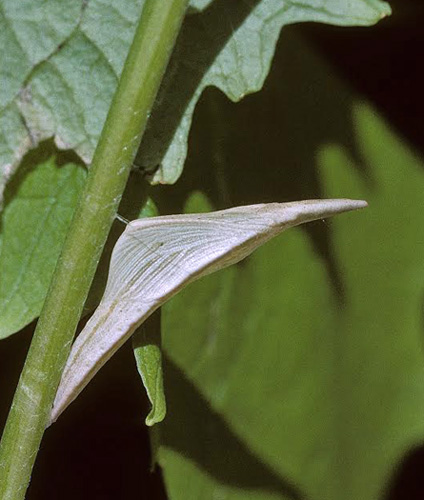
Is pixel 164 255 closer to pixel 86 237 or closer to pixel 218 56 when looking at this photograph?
pixel 86 237

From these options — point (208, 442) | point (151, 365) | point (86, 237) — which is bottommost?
point (208, 442)

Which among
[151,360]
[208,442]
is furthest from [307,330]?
[151,360]

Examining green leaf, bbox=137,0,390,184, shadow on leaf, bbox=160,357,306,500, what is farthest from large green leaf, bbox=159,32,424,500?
green leaf, bbox=137,0,390,184

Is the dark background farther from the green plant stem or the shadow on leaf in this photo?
the green plant stem

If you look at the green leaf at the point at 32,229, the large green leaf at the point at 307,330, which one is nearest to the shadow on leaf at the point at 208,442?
the large green leaf at the point at 307,330

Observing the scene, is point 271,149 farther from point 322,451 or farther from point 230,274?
point 322,451

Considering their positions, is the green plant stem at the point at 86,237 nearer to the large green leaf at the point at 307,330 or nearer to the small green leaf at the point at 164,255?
the small green leaf at the point at 164,255
